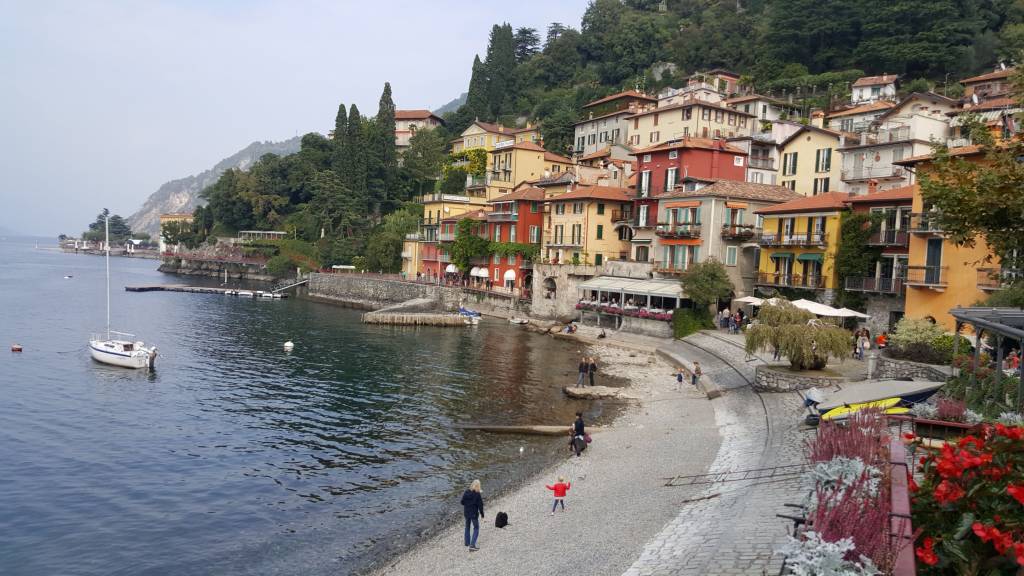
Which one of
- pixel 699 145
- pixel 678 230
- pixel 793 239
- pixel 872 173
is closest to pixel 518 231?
pixel 678 230

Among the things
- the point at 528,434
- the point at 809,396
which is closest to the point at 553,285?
the point at 528,434

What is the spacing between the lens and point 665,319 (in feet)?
159

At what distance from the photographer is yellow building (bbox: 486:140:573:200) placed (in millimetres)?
87750

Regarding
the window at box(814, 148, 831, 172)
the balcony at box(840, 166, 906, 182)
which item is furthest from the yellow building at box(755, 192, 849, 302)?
the window at box(814, 148, 831, 172)

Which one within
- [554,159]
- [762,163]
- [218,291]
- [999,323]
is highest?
[554,159]

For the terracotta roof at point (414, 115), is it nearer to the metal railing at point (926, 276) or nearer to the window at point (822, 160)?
the window at point (822, 160)

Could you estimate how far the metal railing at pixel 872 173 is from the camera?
1843 inches

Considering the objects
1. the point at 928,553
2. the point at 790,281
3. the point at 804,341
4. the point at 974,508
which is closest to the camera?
the point at 928,553

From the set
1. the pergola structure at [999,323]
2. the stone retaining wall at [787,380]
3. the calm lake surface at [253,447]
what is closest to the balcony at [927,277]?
the stone retaining wall at [787,380]

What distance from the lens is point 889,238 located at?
123 feet

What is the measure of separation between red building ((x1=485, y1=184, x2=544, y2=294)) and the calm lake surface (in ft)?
56.9

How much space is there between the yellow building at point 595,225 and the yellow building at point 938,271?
29.0 metres

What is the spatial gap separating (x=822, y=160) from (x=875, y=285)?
67.3ft

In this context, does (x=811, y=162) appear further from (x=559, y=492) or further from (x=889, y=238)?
(x=559, y=492)
